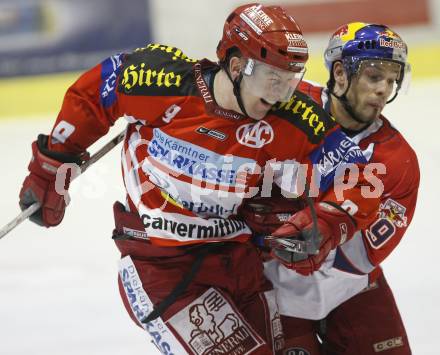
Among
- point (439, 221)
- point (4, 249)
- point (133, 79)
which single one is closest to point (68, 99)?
point (133, 79)

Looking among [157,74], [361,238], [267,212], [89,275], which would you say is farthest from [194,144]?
[89,275]

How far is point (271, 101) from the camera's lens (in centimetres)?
262

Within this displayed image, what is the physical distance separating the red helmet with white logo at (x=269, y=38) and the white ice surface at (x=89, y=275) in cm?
165

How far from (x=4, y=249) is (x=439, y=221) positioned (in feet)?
7.60

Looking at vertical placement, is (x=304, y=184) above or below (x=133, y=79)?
below

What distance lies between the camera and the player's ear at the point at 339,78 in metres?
3.27

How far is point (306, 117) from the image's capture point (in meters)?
2.69

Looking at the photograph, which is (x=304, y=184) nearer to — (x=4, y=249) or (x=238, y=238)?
(x=238, y=238)

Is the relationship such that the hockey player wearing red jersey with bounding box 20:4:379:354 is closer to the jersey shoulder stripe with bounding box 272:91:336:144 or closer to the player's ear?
the jersey shoulder stripe with bounding box 272:91:336:144

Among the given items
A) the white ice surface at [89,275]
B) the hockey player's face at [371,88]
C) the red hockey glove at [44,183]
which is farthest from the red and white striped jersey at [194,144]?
the white ice surface at [89,275]

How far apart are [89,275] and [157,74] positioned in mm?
1912

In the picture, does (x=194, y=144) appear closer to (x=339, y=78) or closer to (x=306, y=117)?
(x=306, y=117)

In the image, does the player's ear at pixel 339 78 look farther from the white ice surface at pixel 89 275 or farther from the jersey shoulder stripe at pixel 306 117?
the white ice surface at pixel 89 275

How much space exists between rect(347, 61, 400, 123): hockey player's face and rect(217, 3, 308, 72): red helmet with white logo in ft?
2.05
